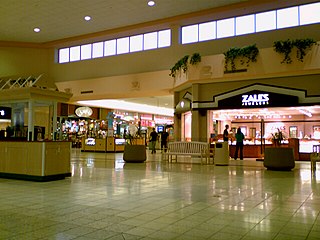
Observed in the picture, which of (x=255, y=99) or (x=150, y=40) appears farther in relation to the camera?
(x=150, y=40)

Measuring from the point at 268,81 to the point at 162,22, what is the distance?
6.36 m

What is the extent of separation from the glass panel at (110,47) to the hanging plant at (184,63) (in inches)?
184

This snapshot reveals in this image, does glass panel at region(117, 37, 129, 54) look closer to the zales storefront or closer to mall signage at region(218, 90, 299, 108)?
the zales storefront

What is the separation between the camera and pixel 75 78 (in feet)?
66.7

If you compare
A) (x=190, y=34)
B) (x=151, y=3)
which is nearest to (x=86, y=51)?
(x=151, y=3)

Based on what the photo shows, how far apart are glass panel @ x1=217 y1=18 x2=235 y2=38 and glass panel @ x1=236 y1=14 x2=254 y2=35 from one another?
27 cm

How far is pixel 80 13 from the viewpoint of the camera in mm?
16062

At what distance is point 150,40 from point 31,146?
11415 millimetres

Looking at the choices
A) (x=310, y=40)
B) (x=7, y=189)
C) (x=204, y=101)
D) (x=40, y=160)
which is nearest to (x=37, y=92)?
(x=40, y=160)

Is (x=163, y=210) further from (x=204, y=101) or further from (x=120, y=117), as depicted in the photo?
(x=120, y=117)

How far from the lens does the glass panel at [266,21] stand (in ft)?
47.0

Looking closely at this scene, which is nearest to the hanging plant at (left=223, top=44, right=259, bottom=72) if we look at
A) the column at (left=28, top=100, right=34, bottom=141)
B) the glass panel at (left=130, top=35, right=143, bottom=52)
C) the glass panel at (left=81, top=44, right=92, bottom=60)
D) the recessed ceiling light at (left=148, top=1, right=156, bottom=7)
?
the recessed ceiling light at (left=148, top=1, right=156, bottom=7)

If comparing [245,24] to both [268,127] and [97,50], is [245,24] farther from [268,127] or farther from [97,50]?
[97,50]

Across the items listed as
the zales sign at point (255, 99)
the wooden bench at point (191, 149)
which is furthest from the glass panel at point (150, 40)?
the wooden bench at point (191, 149)
